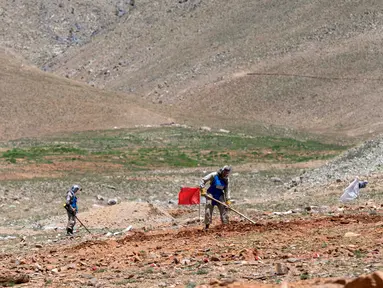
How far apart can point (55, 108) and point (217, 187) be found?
5341 cm

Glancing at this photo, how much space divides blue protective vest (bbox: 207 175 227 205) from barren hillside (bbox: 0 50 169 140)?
46.7 m

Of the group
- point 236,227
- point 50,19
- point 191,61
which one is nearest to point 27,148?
point 236,227

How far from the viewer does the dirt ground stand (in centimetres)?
1441

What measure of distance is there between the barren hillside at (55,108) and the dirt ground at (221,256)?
47465mm

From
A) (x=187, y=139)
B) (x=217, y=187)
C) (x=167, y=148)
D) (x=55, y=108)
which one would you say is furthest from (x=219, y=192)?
(x=55, y=108)

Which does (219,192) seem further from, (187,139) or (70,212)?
(187,139)

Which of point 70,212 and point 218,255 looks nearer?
point 218,255

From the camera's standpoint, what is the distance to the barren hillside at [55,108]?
7119 centimetres

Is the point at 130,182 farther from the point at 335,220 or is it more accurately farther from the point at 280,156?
the point at 335,220

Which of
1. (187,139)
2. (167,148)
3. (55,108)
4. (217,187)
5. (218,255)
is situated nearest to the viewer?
(218,255)

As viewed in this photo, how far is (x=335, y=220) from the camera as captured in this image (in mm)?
21094

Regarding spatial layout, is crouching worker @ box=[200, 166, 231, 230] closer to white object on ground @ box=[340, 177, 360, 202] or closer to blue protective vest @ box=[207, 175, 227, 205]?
blue protective vest @ box=[207, 175, 227, 205]

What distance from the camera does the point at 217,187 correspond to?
23047mm

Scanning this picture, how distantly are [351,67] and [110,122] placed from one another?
32699 millimetres
